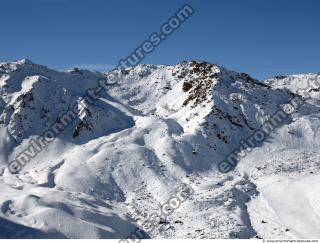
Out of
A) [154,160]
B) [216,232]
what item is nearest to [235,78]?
[154,160]

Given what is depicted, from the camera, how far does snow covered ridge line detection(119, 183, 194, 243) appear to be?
32.4 m

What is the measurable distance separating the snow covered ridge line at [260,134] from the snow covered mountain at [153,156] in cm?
71

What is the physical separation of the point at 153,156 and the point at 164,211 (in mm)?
12255

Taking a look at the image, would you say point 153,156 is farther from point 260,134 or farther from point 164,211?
point 260,134

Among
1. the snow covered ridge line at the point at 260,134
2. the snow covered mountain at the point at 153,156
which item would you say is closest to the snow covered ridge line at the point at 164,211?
the snow covered mountain at the point at 153,156

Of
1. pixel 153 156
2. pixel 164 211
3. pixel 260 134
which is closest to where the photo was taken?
pixel 164 211

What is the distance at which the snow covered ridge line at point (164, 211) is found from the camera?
106ft

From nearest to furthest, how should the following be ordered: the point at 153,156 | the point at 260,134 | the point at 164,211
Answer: the point at 164,211
the point at 153,156
the point at 260,134

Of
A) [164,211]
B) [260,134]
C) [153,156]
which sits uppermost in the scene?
[153,156]

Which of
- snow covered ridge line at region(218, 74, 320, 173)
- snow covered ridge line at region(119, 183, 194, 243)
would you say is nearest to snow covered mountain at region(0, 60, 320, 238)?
snow covered ridge line at region(119, 183, 194, 243)

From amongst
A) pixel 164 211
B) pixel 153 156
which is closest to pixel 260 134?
pixel 153 156

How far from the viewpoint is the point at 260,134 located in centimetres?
5500

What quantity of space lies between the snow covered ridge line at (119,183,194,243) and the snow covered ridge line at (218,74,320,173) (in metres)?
7.40

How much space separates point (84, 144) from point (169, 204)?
18.9 m
